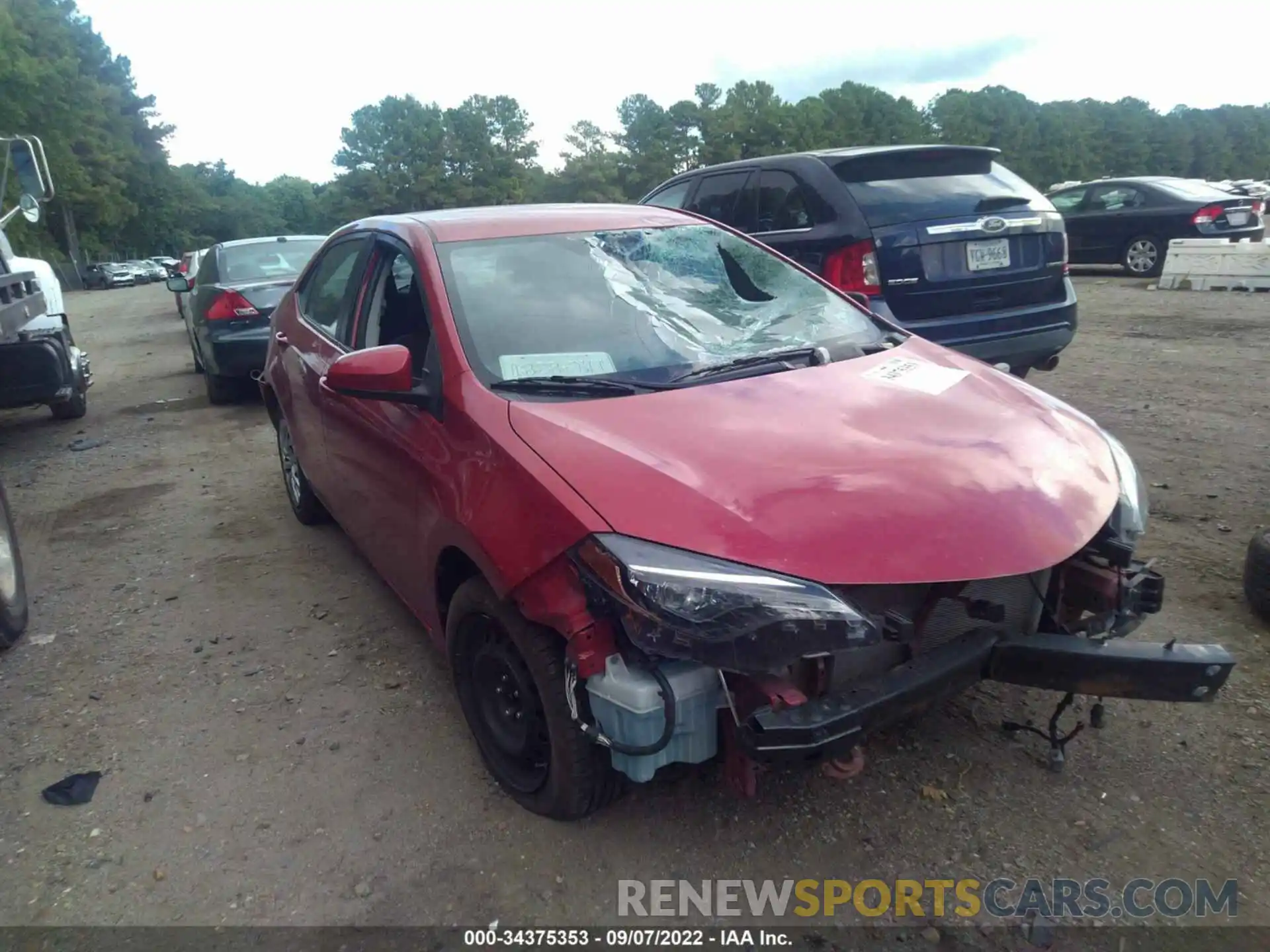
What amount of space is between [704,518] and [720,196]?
5.40 m

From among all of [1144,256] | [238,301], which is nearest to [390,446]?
[238,301]

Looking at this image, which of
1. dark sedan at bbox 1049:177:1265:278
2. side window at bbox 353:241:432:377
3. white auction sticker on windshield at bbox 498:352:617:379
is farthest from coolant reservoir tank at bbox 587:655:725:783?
dark sedan at bbox 1049:177:1265:278

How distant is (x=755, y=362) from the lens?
305 cm

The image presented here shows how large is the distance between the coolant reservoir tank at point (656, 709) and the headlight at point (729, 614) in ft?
0.37

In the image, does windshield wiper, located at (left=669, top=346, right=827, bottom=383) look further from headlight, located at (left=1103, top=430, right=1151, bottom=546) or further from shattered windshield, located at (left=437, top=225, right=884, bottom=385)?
headlight, located at (left=1103, top=430, right=1151, bottom=546)

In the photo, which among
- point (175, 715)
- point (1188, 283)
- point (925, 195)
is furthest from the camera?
point (1188, 283)

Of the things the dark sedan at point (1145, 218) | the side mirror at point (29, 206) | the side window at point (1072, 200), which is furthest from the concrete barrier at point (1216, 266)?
the side mirror at point (29, 206)

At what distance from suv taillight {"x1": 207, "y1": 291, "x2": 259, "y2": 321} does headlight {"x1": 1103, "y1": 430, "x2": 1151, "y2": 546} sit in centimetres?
769

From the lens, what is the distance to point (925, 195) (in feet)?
18.6

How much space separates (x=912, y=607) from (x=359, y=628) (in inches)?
102

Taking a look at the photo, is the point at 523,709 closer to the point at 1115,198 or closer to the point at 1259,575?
the point at 1259,575

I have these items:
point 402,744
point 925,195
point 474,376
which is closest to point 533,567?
point 474,376

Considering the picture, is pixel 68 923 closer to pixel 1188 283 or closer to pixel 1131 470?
pixel 1131 470

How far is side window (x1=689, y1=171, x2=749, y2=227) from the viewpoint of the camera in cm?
689
